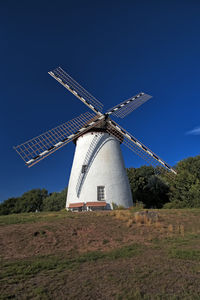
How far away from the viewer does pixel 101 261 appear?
5.48 meters

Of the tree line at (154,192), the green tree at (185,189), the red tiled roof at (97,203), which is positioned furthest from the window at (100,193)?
the green tree at (185,189)

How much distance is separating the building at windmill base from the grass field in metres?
6.00

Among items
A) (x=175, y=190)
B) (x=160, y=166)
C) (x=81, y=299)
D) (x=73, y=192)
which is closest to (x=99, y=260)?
(x=81, y=299)

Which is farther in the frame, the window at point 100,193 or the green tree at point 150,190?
the green tree at point 150,190

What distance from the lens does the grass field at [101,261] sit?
3.76 meters

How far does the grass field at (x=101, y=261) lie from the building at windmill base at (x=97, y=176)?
600cm

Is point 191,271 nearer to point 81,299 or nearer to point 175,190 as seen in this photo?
point 81,299

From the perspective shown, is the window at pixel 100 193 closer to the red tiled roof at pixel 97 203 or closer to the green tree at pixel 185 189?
the red tiled roof at pixel 97 203

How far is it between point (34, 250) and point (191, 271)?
509 centimetres

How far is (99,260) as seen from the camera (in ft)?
18.4

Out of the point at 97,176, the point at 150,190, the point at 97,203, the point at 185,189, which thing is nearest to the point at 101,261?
the point at 97,203

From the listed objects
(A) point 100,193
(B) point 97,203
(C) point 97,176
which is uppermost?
(C) point 97,176

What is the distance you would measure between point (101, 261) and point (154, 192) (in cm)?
2606

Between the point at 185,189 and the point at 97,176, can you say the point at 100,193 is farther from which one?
the point at 185,189
